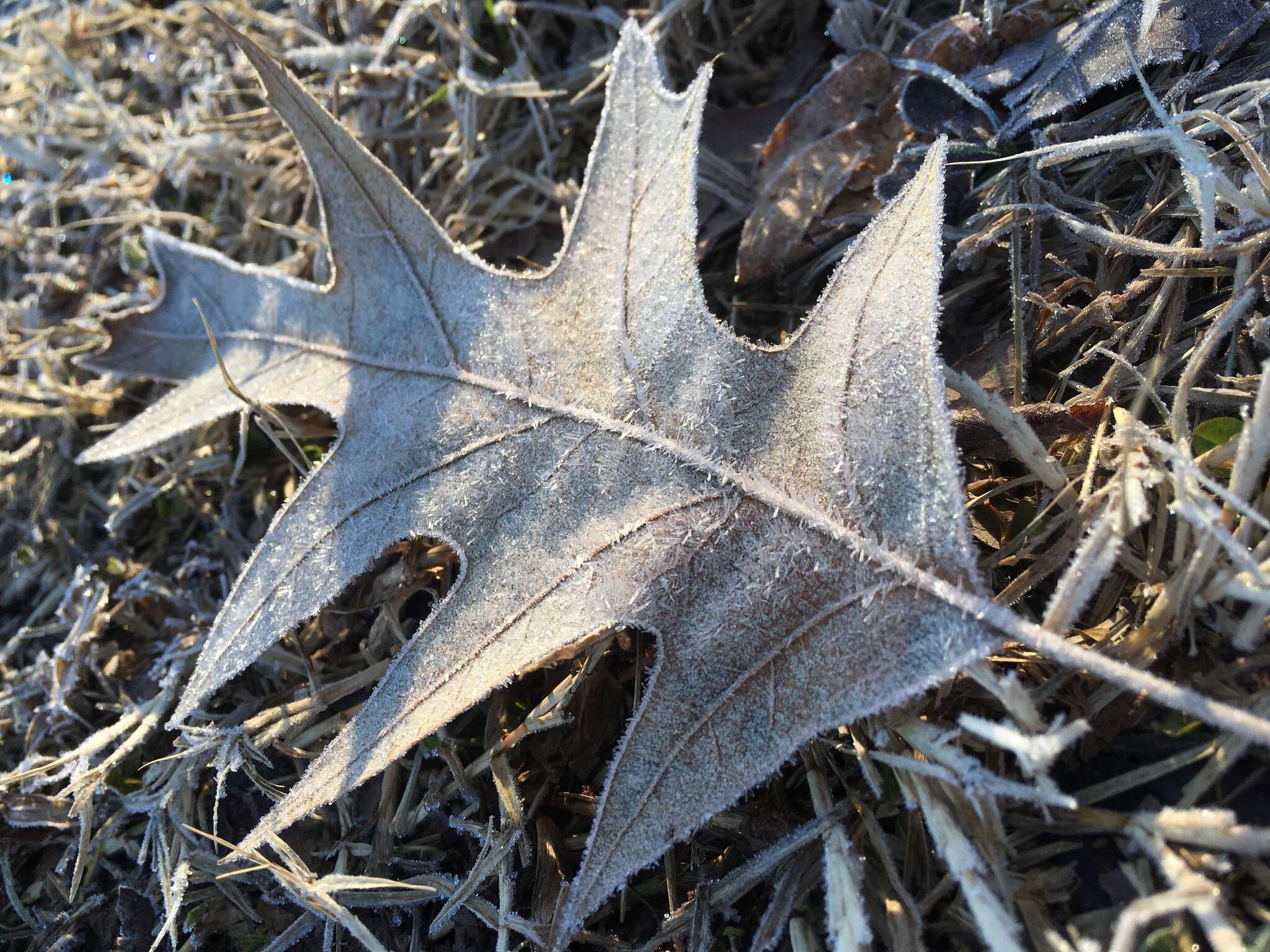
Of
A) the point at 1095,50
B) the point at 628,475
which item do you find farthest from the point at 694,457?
the point at 1095,50

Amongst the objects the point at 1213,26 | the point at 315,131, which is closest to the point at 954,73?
the point at 1213,26

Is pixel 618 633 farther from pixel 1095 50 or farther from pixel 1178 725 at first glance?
pixel 1095 50

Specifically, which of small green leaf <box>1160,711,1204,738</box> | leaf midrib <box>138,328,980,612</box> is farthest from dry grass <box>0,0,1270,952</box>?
leaf midrib <box>138,328,980,612</box>

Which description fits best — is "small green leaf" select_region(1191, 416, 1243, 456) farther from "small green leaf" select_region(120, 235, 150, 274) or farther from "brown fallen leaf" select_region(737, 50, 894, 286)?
"small green leaf" select_region(120, 235, 150, 274)

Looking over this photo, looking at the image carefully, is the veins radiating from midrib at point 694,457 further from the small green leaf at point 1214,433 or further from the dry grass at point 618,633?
the small green leaf at point 1214,433

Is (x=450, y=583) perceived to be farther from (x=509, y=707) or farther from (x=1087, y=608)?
(x=1087, y=608)

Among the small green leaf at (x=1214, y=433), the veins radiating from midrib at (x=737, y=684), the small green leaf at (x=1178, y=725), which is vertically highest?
the veins radiating from midrib at (x=737, y=684)

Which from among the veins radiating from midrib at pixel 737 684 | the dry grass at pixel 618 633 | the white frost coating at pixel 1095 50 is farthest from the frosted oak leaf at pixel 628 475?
the white frost coating at pixel 1095 50
